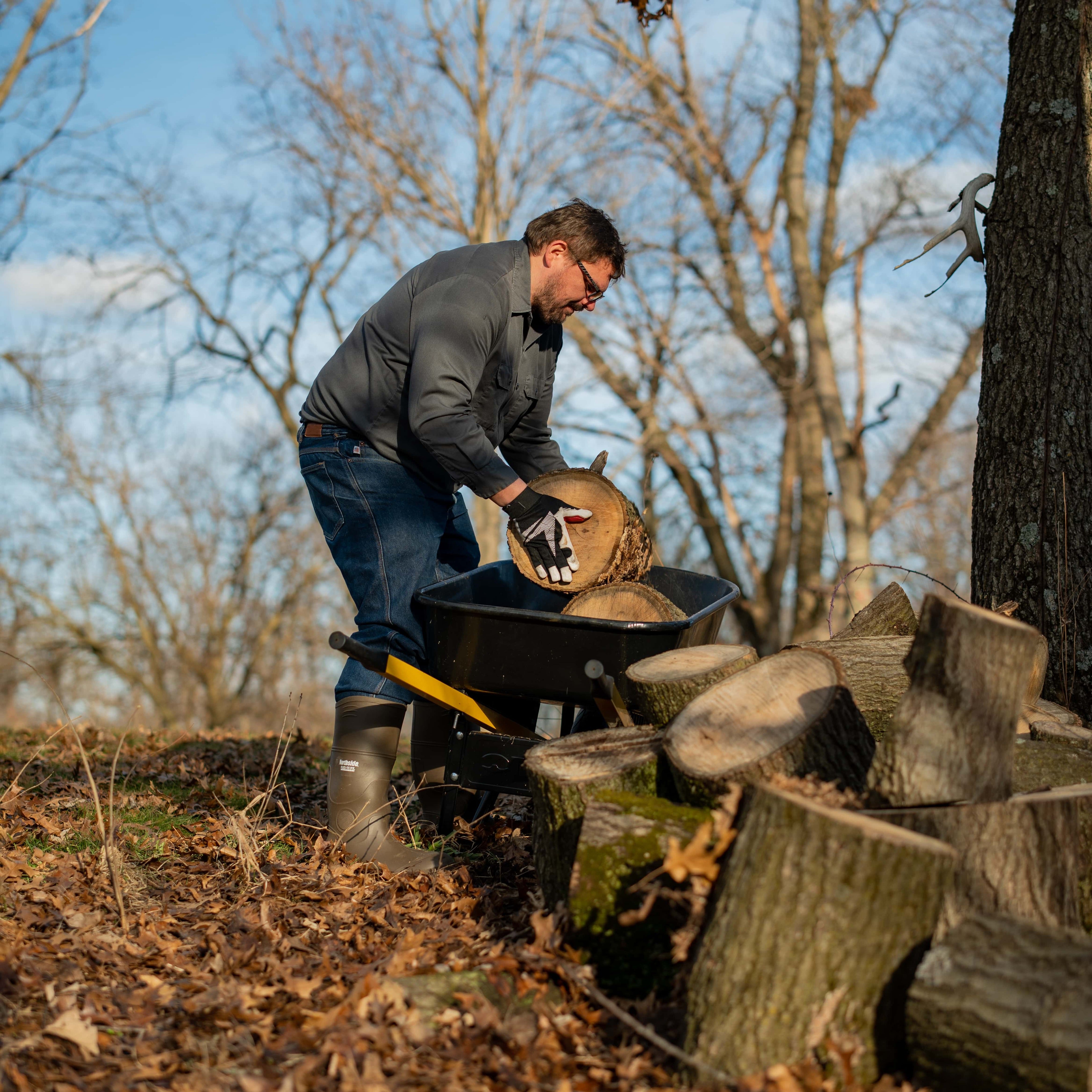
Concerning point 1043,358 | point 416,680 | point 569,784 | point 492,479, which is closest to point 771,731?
point 569,784

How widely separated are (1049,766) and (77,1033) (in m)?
2.62

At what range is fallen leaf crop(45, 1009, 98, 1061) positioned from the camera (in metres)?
2.12

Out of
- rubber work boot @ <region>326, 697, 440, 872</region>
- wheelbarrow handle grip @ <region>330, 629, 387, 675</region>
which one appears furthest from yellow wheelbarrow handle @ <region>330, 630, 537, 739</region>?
rubber work boot @ <region>326, 697, 440, 872</region>

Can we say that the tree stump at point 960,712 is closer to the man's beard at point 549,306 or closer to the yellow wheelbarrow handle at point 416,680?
the yellow wheelbarrow handle at point 416,680

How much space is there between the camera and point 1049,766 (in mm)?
2818

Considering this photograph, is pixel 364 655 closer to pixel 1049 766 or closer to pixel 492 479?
pixel 492 479

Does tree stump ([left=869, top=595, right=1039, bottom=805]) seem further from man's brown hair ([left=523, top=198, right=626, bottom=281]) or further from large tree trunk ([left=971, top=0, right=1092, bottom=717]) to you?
man's brown hair ([left=523, top=198, right=626, bottom=281])

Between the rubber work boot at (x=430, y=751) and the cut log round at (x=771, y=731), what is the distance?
1.56 m

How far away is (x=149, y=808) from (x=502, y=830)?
5.07 feet

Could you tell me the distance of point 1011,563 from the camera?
12.4 feet

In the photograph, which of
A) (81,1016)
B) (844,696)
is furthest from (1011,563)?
(81,1016)

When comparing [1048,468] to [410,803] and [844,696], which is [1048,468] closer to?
[844,696]

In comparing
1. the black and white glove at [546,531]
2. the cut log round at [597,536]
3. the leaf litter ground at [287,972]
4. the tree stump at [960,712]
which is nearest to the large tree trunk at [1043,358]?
the cut log round at [597,536]

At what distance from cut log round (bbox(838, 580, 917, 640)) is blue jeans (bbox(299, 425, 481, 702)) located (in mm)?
1644
